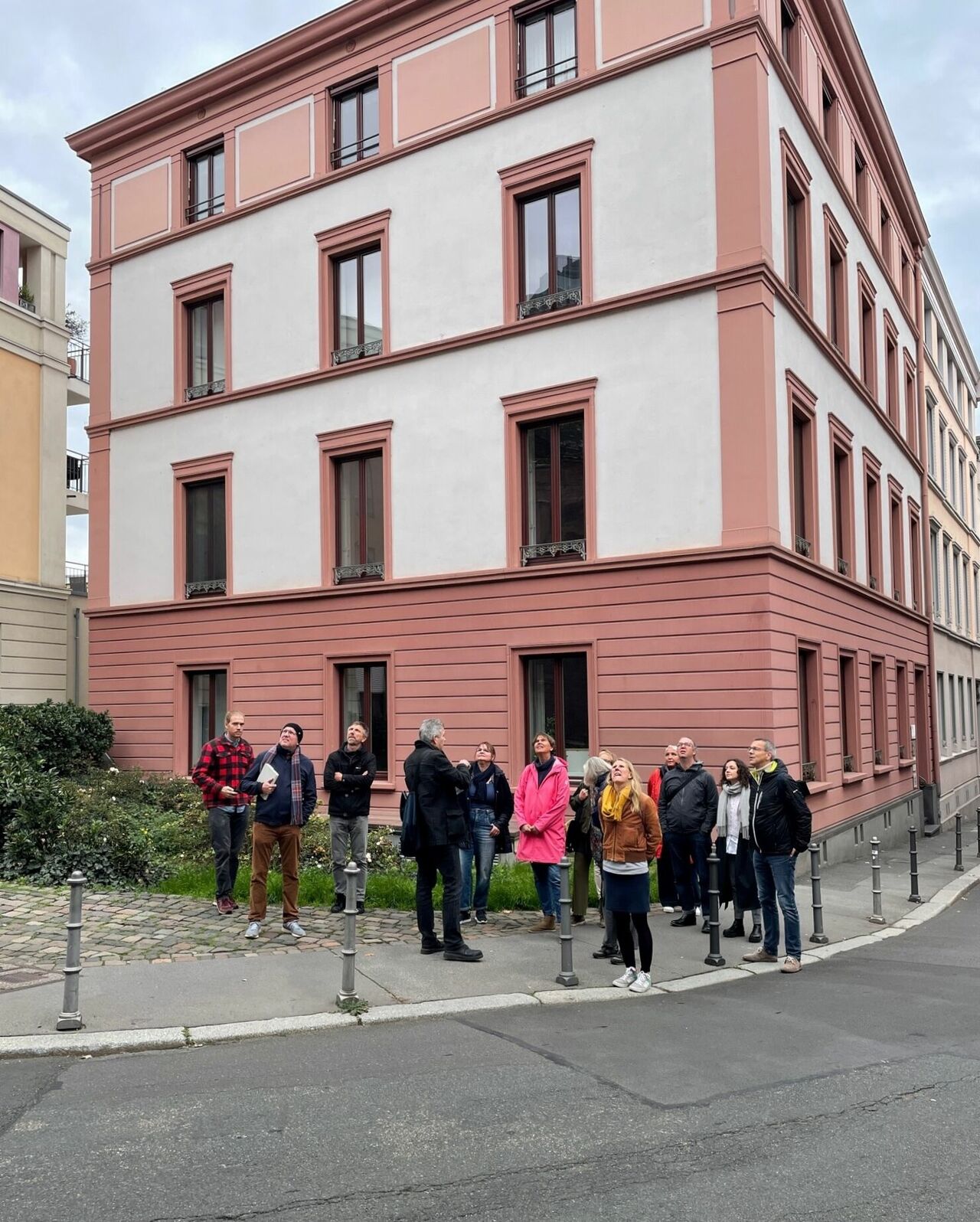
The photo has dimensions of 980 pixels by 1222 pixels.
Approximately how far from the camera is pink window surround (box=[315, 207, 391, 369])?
1912 cm

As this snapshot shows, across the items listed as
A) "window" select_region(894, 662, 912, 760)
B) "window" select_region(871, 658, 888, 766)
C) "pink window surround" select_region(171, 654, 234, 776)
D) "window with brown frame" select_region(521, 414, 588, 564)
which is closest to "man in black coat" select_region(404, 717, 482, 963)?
"window with brown frame" select_region(521, 414, 588, 564)

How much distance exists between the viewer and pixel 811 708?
17.9 meters

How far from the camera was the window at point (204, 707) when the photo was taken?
21.2 metres

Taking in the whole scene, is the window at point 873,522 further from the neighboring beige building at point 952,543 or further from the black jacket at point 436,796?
the black jacket at point 436,796

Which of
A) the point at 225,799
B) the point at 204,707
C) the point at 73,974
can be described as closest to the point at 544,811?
the point at 225,799

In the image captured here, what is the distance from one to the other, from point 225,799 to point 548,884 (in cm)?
322

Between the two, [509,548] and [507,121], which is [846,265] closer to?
[507,121]

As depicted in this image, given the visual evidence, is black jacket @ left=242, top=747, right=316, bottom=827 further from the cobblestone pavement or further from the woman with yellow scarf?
the woman with yellow scarf

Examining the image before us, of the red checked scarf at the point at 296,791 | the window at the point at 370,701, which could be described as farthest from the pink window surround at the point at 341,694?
the red checked scarf at the point at 296,791

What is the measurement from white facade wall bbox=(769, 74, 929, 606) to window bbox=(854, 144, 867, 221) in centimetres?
96

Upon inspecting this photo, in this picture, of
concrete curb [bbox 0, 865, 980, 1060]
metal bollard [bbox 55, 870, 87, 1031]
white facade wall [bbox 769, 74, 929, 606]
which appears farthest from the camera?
white facade wall [bbox 769, 74, 929, 606]

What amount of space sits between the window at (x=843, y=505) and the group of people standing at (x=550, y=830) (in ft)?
32.7

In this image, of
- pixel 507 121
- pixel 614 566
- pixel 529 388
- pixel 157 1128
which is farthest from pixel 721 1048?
pixel 507 121

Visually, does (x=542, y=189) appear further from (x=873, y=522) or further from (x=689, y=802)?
(x=689, y=802)
